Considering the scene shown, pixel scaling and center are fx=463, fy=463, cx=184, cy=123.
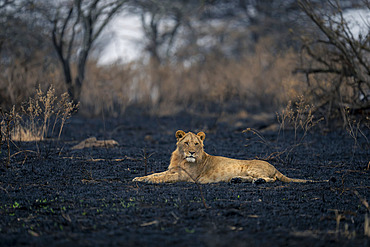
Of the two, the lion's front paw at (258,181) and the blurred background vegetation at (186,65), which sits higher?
the blurred background vegetation at (186,65)

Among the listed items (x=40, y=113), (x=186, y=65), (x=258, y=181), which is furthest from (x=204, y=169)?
(x=186, y=65)

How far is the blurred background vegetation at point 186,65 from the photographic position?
449 inches

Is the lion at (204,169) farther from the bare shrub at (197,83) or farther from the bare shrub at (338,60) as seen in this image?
the bare shrub at (197,83)

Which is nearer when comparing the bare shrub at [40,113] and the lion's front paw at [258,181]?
the lion's front paw at [258,181]

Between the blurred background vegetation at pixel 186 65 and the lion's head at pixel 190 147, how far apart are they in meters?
4.90

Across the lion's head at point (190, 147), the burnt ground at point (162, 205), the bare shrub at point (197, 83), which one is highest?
the bare shrub at point (197, 83)

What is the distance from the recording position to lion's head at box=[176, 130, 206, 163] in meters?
6.14

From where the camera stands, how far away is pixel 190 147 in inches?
243

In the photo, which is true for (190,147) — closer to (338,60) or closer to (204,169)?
(204,169)

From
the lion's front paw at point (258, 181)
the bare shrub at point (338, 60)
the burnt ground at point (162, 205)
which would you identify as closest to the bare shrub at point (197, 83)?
the bare shrub at point (338, 60)

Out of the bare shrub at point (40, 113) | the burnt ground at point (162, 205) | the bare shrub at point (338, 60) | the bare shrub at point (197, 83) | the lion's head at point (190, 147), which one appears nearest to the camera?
the burnt ground at point (162, 205)

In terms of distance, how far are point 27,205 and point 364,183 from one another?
14.8 ft

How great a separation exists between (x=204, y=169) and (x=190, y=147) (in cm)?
48

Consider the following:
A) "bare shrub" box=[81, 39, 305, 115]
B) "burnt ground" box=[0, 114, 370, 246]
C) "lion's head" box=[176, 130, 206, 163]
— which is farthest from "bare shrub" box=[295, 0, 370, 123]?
"bare shrub" box=[81, 39, 305, 115]
